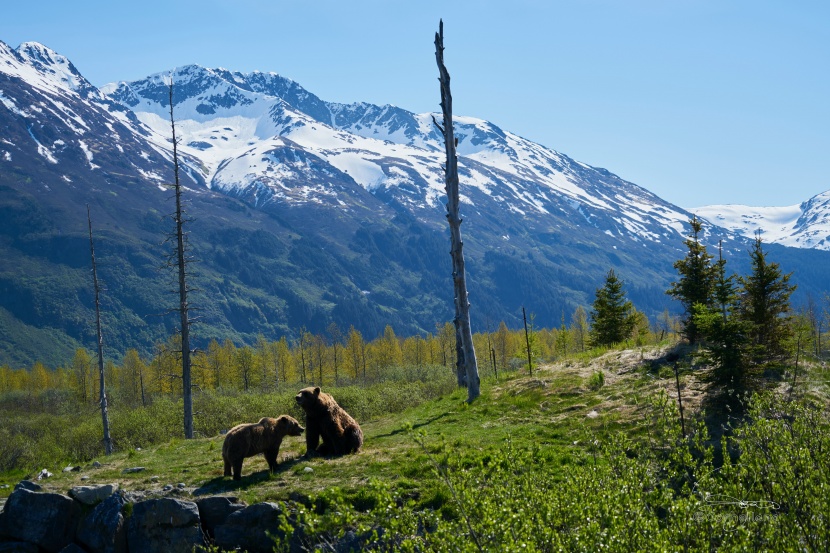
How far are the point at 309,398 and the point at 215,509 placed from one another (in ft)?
12.3

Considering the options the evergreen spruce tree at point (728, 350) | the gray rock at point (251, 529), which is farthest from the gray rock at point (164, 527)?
the evergreen spruce tree at point (728, 350)

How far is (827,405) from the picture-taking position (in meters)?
18.0

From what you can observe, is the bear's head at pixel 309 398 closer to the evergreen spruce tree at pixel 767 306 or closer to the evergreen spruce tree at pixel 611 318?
the evergreen spruce tree at pixel 767 306

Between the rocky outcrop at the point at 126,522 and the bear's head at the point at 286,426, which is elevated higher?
the bear's head at the point at 286,426

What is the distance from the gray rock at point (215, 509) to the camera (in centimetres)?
1528

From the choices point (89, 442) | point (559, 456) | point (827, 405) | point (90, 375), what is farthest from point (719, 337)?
point (90, 375)

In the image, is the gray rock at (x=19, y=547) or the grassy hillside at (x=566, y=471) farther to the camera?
the gray rock at (x=19, y=547)

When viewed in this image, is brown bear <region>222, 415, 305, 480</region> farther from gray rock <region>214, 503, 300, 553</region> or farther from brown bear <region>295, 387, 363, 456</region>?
gray rock <region>214, 503, 300, 553</region>

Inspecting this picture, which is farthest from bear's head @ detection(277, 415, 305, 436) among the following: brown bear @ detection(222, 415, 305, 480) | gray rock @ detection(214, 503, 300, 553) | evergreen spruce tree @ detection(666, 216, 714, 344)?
evergreen spruce tree @ detection(666, 216, 714, 344)

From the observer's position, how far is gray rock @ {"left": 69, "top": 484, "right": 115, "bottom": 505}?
16.5m

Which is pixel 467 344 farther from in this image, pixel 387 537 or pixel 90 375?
pixel 90 375

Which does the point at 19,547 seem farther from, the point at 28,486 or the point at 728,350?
the point at 728,350

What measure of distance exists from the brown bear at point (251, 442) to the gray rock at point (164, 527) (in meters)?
1.61

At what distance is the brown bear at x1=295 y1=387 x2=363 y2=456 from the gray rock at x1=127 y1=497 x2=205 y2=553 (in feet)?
12.5
